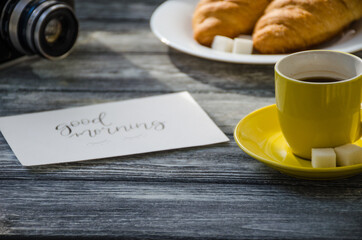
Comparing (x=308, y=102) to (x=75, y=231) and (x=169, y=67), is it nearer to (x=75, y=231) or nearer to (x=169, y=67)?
(x=75, y=231)

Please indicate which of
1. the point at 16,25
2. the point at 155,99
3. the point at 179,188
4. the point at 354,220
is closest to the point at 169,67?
the point at 155,99

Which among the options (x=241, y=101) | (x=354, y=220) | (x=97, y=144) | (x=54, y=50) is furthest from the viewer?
(x=54, y=50)

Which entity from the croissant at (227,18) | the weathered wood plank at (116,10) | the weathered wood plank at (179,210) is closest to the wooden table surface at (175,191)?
the weathered wood plank at (179,210)

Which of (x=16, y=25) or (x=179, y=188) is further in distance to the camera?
(x=16, y=25)

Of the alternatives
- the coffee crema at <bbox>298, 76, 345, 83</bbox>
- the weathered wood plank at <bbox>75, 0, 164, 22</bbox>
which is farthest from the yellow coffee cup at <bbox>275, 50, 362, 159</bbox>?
the weathered wood plank at <bbox>75, 0, 164, 22</bbox>

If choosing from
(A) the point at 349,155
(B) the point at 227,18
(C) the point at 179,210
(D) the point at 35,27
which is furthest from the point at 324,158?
(D) the point at 35,27

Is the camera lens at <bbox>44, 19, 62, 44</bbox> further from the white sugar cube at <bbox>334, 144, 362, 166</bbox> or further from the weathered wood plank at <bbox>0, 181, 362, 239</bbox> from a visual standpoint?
the white sugar cube at <bbox>334, 144, 362, 166</bbox>
